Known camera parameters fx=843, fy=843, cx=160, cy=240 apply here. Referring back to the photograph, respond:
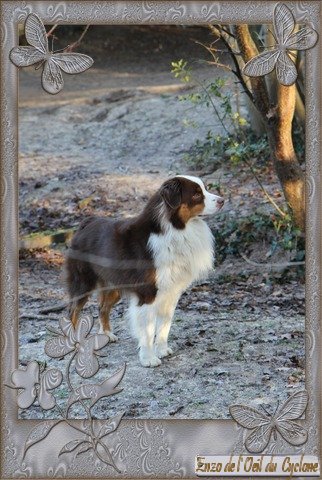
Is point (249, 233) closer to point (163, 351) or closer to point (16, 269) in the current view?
point (163, 351)

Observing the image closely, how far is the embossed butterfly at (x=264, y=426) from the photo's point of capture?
15.1 feet

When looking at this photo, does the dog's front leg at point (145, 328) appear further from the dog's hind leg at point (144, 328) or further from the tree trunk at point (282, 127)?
the tree trunk at point (282, 127)

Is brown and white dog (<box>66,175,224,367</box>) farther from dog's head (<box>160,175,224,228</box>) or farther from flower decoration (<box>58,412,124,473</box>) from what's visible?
flower decoration (<box>58,412,124,473</box>)

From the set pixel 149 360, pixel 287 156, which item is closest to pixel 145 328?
pixel 149 360

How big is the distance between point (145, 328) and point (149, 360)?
0.23m

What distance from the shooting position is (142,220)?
236 inches

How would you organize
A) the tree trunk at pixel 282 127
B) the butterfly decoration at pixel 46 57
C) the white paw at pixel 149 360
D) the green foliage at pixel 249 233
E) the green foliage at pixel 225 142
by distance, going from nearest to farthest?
1. the butterfly decoration at pixel 46 57
2. the white paw at pixel 149 360
3. the tree trunk at pixel 282 127
4. the green foliage at pixel 249 233
5. the green foliage at pixel 225 142

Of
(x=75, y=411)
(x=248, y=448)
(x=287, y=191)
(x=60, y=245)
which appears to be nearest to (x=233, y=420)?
(x=248, y=448)

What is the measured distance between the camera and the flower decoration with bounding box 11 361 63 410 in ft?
15.2

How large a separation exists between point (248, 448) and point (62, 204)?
6.99 m

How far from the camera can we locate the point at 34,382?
4.66m

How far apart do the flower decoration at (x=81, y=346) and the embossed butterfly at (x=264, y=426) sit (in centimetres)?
81

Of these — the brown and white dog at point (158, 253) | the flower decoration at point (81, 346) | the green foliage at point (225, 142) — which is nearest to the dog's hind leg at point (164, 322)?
the brown and white dog at point (158, 253)

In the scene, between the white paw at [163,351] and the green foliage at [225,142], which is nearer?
the white paw at [163,351]
